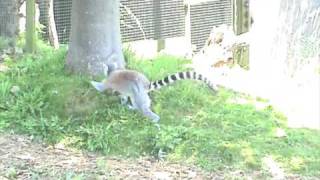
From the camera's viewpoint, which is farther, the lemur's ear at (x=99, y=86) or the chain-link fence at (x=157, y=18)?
the chain-link fence at (x=157, y=18)

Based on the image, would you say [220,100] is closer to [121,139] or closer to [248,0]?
[121,139]

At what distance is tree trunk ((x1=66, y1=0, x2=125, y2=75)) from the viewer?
20.8 ft

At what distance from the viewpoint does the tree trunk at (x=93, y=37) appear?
6.33m

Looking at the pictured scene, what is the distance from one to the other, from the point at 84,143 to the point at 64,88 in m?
0.80

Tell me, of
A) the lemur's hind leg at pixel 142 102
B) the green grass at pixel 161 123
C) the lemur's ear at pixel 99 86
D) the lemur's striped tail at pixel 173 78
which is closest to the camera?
the green grass at pixel 161 123

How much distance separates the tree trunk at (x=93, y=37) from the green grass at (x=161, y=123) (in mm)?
165

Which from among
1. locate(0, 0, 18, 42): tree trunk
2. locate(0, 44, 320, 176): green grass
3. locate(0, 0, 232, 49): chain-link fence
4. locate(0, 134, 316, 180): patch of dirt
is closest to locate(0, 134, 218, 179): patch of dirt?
locate(0, 134, 316, 180): patch of dirt

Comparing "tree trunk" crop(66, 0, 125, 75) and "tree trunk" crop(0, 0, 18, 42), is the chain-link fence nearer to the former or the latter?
"tree trunk" crop(0, 0, 18, 42)

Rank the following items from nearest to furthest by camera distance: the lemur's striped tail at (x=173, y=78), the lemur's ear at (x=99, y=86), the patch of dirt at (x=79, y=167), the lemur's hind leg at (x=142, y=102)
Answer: the patch of dirt at (x=79, y=167) < the lemur's hind leg at (x=142, y=102) < the lemur's ear at (x=99, y=86) < the lemur's striped tail at (x=173, y=78)

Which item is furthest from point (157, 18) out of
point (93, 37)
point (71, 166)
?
point (71, 166)

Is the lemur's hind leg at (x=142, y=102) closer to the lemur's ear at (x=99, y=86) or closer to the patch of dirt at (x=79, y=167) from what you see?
the lemur's ear at (x=99, y=86)

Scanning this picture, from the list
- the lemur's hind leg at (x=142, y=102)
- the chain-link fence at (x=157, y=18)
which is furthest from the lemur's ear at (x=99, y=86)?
the chain-link fence at (x=157, y=18)

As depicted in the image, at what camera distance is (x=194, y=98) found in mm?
6500

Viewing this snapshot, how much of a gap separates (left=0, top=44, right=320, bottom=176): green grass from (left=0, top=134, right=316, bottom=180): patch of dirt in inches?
4.9
